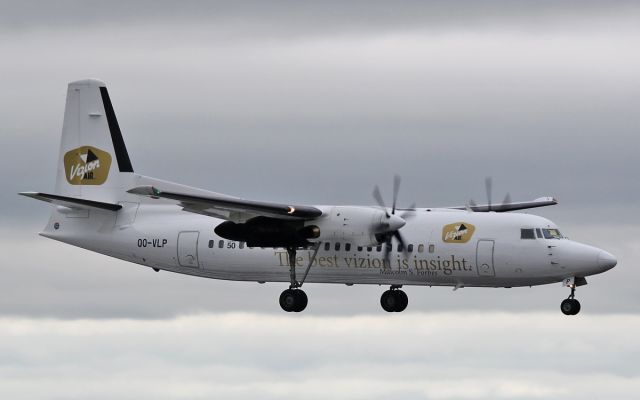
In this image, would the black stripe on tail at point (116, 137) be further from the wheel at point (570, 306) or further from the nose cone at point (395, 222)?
the wheel at point (570, 306)

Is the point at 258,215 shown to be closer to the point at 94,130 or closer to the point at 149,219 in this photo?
the point at 149,219

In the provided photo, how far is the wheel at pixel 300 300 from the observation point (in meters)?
38.9

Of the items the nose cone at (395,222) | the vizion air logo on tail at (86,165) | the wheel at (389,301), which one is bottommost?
the wheel at (389,301)

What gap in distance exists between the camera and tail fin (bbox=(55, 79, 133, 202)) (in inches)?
1697

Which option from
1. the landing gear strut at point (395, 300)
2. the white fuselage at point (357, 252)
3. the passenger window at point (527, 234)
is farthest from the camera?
the landing gear strut at point (395, 300)

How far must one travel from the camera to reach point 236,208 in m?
37.1

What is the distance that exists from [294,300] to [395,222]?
149 inches

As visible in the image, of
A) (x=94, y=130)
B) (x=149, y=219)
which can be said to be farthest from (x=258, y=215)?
(x=94, y=130)

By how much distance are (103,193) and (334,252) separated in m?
8.22

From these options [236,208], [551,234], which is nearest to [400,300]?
[551,234]

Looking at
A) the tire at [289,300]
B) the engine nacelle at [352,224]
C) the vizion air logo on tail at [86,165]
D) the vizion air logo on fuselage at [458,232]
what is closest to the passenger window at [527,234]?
the vizion air logo on fuselage at [458,232]

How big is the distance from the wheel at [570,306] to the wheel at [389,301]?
538 centimetres

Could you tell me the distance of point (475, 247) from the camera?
123ft

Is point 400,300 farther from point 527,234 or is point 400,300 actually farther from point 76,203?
point 76,203
